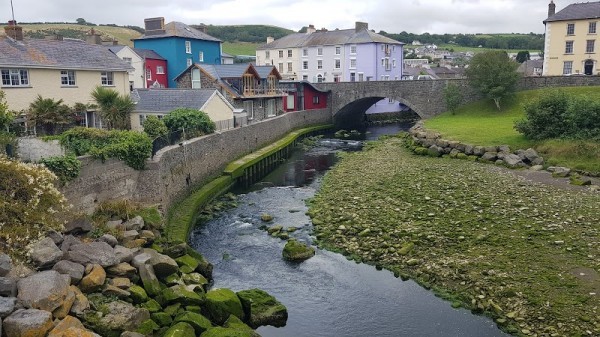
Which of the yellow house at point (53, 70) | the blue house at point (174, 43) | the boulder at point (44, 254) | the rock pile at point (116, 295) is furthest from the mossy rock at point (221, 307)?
the blue house at point (174, 43)

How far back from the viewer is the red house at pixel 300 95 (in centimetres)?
6481

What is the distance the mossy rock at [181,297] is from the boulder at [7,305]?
441cm

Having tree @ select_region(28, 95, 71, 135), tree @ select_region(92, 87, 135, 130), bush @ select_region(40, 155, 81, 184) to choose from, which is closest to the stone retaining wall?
bush @ select_region(40, 155, 81, 184)

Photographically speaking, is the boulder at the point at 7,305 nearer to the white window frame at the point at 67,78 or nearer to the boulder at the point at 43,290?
the boulder at the point at 43,290

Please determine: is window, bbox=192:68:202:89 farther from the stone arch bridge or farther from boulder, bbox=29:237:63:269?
boulder, bbox=29:237:63:269

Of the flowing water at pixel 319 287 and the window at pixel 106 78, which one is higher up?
the window at pixel 106 78

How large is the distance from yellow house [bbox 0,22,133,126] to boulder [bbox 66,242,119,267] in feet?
60.5

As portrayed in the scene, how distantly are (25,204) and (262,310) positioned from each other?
26.1 feet

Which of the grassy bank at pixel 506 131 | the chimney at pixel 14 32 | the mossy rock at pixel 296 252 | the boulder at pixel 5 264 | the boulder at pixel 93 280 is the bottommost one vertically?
the mossy rock at pixel 296 252

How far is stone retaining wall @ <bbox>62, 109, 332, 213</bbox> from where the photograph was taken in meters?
20.4

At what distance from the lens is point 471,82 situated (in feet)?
184

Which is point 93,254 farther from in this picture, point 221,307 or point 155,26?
point 155,26

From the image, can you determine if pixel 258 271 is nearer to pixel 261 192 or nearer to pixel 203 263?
pixel 203 263

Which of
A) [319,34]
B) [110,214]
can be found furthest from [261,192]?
[319,34]
